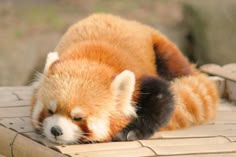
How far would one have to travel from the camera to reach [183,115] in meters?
4.45

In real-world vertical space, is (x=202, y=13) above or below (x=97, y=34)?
below

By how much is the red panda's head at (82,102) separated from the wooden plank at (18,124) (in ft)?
0.54

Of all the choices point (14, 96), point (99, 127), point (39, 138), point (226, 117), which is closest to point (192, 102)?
point (226, 117)

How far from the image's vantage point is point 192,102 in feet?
14.8

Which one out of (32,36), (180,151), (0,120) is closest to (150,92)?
(180,151)

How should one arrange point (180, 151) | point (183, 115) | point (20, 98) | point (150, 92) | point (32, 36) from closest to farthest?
point (180, 151), point (150, 92), point (183, 115), point (20, 98), point (32, 36)

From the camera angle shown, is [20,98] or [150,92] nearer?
[150,92]

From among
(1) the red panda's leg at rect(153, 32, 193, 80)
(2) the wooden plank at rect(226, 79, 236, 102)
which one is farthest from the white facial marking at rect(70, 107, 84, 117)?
(2) the wooden plank at rect(226, 79, 236, 102)

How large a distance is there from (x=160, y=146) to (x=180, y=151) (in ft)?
0.43

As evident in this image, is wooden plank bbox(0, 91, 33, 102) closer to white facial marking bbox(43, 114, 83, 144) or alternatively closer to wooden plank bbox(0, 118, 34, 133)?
wooden plank bbox(0, 118, 34, 133)

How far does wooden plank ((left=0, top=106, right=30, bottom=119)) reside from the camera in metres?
4.51

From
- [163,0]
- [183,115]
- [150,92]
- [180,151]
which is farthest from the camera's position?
[163,0]

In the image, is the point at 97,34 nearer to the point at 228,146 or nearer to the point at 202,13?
the point at 228,146

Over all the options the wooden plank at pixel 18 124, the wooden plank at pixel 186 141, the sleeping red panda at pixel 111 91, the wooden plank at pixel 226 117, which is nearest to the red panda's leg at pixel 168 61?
the sleeping red panda at pixel 111 91
